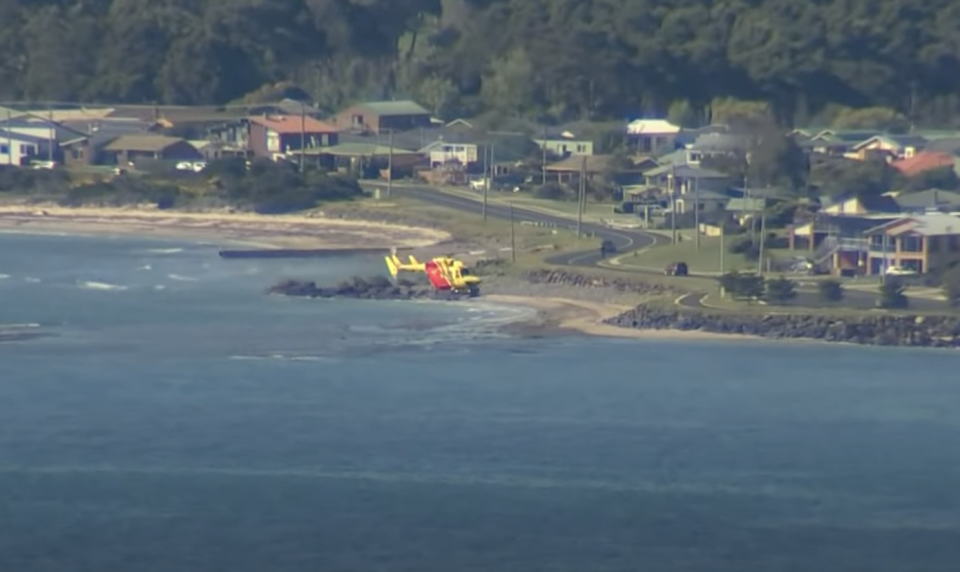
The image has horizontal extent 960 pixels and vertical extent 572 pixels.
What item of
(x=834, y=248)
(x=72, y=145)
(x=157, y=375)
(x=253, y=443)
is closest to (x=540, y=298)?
(x=834, y=248)

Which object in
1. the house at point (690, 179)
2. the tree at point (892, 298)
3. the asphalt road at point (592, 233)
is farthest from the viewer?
the house at point (690, 179)

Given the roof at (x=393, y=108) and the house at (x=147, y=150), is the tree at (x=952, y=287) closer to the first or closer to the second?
the house at (x=147, y=150)

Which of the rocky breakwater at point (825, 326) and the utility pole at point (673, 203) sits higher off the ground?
the utility pole at point (673, 203)

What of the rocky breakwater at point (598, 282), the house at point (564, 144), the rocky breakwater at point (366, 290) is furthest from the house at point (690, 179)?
the rocky breakwater at point (366, 290)

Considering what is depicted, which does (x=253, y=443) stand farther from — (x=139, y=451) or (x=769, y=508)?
(x=769, y=508)

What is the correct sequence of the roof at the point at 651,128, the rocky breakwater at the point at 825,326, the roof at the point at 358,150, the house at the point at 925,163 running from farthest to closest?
1. the roof at the point at 651,128
2. the roof at the point at 358,150
3. the house at the point at 925,163
4. the rocky breakwater at the point at 825,326

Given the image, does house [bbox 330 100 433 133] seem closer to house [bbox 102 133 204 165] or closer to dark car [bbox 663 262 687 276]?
house [bbox 102 133 204 165]
